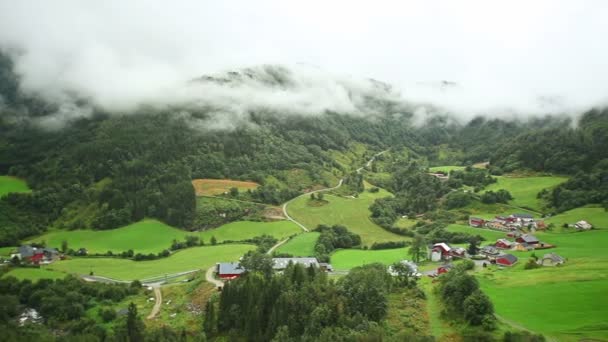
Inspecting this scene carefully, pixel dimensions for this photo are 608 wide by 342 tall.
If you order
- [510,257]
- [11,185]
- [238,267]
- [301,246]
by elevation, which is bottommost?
[238,267]

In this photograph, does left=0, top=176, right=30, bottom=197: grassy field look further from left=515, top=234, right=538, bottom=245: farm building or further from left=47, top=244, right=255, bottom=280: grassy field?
left=515, top=234, right=538, bottom=245: farm building

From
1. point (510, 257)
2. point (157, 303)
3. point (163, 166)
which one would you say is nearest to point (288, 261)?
point (157, 303)

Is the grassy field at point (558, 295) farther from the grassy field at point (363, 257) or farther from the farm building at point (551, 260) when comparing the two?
the grassy field at point (363, 257)

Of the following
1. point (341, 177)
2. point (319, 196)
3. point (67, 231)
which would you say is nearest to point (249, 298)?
point (67, 231)

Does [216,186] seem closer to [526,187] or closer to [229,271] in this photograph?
[229,271]

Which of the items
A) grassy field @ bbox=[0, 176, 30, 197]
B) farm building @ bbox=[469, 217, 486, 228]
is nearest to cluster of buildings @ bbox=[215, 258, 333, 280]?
farm building @ bbox=[469, 217, 486, 228]

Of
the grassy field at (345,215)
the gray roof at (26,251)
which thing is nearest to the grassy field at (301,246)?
the grassy field at (345,215)
